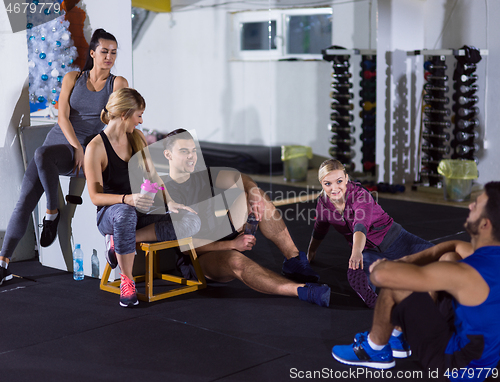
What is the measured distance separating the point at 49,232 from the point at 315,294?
5.74 ft

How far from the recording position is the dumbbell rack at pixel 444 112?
20.6 feet

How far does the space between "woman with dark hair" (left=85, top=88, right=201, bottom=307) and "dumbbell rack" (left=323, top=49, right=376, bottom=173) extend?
12.7 feet

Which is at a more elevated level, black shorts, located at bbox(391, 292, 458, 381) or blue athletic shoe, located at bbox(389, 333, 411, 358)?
black shorts, located at bbox(391, 292, 458, 381)

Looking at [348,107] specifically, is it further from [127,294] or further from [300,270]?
[127,294]

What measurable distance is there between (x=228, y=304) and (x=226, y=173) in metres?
0.79

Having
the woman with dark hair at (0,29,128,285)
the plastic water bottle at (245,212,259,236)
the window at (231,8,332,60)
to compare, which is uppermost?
the window at (231,8,332,60)

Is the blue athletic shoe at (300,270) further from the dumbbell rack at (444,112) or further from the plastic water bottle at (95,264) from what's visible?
the dumbbell rack at (444,112)

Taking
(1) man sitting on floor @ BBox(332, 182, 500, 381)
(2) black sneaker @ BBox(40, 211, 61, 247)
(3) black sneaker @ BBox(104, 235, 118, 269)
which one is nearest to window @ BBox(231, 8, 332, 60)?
(2) black sneaker @ BBox(40, 211, 61, 247)

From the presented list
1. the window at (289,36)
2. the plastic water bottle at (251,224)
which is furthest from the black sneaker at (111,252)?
the window at (289,36)

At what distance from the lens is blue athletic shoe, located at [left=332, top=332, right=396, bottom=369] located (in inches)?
91.2

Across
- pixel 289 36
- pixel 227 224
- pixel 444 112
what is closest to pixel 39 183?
pixel 227 224

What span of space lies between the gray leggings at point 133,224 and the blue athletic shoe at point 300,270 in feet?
2.01

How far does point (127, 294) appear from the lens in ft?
10.2

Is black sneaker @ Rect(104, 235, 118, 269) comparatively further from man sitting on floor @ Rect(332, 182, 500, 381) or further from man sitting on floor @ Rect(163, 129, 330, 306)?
man sitting on floor @ Rect(332, 182, 500, 381)
